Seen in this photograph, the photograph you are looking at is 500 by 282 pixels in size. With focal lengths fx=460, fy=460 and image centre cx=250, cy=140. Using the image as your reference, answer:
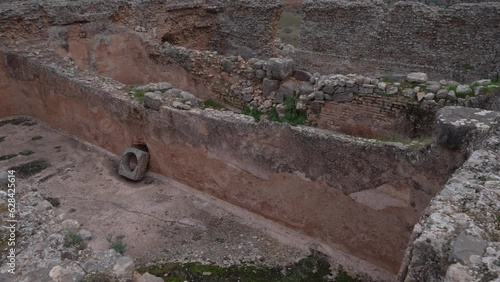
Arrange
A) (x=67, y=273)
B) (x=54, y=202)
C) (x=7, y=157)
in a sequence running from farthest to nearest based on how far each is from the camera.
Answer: (x=7, y=157)
(x=54, y=202)
(x=67, y=273)

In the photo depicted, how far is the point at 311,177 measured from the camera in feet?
18.5

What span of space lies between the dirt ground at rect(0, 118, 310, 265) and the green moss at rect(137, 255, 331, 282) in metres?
0.11

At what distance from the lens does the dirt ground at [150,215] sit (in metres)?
5.64

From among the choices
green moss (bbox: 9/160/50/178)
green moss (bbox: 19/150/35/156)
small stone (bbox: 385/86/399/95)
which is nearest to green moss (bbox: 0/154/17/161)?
green moss (bbox: 19/150/35/156)

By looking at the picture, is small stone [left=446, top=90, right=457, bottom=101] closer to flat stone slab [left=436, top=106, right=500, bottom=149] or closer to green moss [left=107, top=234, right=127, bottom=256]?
flat stone slab [left=436, top=106, right=500, bottom=149]

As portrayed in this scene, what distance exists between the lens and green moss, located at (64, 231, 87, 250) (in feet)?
11.8

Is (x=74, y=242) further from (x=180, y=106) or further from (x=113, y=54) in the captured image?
(x=113, y=54)

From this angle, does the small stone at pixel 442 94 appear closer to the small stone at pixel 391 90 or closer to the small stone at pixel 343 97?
the small stone at pixel 391 90

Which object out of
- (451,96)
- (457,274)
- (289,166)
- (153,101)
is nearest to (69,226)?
(289,166)

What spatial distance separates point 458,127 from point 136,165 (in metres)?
4.65

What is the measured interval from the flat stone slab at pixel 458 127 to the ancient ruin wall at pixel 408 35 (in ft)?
21.1

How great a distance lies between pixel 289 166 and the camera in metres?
5.77

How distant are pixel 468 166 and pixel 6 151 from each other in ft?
23.9

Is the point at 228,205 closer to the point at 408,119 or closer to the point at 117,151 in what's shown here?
the point at 117,151
